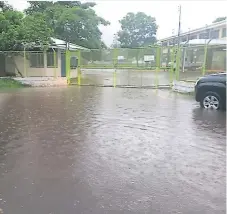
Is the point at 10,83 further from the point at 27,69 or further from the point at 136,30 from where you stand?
the point at 136,30

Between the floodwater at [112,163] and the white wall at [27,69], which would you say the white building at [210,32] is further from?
the floodwater at [112,163]

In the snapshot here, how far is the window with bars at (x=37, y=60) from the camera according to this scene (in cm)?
2109

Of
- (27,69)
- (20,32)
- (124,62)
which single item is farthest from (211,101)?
(27,69)

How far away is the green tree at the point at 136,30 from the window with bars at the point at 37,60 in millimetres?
38692

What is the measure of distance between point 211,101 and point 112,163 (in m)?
6.49

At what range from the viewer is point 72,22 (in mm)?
32906

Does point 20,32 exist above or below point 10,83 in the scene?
above

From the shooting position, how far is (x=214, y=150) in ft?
19.4

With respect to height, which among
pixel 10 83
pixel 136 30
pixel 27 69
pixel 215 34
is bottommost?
pixel 10 83

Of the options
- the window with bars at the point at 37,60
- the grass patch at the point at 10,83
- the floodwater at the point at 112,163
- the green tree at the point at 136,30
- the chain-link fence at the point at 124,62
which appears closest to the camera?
the floodwater at the point at 112,163

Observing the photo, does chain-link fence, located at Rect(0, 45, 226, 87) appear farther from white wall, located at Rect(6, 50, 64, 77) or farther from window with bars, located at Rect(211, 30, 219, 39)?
window with bars, located at Rect(211, 30, 219, 39)

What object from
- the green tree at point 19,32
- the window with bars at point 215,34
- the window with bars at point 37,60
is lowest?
the window with bars at point 37,60

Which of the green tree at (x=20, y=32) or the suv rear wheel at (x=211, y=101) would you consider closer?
the suv rear wheel at (x=211, y=101)

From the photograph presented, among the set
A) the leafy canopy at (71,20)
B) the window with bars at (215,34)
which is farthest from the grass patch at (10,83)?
the window with bars at (215,34)
